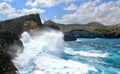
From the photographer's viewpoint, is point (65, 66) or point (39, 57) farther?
point (39, 57)

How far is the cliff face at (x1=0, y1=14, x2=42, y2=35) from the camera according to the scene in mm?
43500

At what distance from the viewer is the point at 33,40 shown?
146 ft

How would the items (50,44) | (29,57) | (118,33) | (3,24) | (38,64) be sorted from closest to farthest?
(38,64)
(29,57)
(50,44)
(3,24)
(118,33)

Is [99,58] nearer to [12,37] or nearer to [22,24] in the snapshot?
[12,37]

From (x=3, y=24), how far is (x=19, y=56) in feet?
54.6

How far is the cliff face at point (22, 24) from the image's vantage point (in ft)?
143

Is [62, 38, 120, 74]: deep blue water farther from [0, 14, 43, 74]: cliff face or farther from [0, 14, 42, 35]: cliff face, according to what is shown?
[0, 14, 42, 35]: cliff face

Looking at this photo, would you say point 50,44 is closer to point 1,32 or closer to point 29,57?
point 29,57

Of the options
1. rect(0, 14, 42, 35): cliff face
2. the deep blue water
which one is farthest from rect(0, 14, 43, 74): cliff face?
the deep blue water

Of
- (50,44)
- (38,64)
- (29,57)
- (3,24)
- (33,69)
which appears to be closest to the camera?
(33,69)

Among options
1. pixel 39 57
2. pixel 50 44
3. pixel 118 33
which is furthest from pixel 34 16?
pixel 118 33

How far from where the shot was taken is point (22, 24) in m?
46.1

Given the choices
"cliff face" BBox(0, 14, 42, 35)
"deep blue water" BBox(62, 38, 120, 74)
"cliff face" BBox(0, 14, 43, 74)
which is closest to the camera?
"cliff face" BBox(0, 14, 43, 74)

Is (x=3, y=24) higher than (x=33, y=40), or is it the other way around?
(x=3, y=24)
